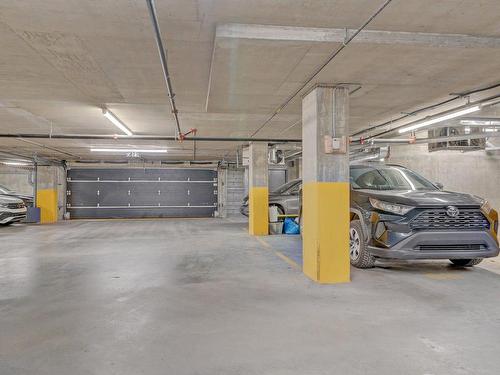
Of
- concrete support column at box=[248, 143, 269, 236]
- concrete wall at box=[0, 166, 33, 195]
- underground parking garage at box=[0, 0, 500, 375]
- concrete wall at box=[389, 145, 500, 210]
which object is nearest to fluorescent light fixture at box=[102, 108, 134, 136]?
underground parking garage at box=[0, 0, 500, 375]

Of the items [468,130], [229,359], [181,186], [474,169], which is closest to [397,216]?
[229,359]

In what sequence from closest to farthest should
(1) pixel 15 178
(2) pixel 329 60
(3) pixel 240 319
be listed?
(3) pixel 240 319 < (2) pixel 329 60 < (1) pixel 15 178

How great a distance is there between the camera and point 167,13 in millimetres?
2861

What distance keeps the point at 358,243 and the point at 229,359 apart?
332 centimetres

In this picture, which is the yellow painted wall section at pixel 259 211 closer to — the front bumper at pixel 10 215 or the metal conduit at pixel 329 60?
the metal conduit at pixel 329 60

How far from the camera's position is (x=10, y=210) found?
37.3 ft

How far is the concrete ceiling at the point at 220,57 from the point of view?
2.83 m

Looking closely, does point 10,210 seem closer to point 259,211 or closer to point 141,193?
point 141,193

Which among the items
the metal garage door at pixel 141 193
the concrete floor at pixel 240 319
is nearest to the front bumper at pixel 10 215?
the metal garage door at pixel 141 193

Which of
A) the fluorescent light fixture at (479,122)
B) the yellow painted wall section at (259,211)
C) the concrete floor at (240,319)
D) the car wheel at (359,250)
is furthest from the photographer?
the yellow painted wall section at (259,211)

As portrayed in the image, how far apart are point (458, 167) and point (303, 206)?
24.4 ft

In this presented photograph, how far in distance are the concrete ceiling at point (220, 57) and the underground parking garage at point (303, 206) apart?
3cm

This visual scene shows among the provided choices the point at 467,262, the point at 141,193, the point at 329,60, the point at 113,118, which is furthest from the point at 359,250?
the point at 141,193

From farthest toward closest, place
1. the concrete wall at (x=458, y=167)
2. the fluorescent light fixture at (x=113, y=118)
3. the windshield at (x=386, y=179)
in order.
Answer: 1. the concrete wall at (x=458, y=167)
2. the fluorescent light fixture at (x=113, y=118)
3. the windshield at (x=386, y=179)
